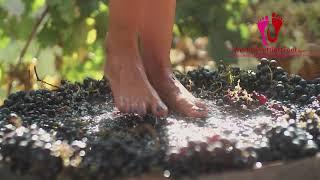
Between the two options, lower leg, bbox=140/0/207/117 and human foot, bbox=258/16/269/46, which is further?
human foot, bbox=258/16/269/46

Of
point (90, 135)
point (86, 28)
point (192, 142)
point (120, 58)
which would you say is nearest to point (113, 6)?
point (120, 58)

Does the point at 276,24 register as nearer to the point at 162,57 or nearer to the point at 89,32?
the point at 89,32

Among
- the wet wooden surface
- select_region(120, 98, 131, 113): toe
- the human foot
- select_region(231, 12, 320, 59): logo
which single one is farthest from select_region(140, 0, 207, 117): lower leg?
the human foot

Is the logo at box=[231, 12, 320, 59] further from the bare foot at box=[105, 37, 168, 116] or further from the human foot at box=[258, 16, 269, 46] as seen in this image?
the bare foot at box=[105, 37, 168, 116]

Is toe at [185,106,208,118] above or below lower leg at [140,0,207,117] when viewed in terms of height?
below

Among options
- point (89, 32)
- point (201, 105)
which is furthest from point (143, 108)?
point (89, 32)

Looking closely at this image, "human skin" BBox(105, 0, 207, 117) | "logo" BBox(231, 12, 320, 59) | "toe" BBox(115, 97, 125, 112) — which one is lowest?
"toe" BBox(115, 97, 125, 112)
